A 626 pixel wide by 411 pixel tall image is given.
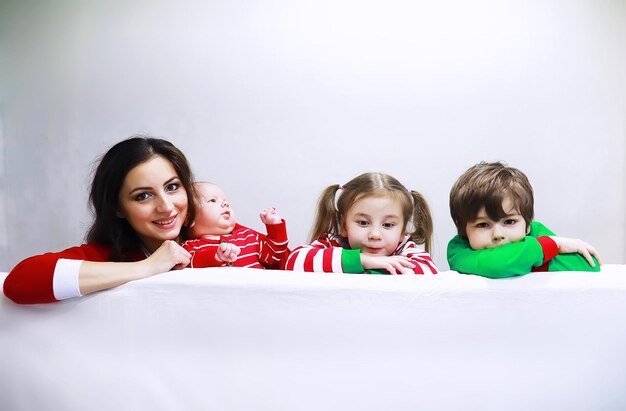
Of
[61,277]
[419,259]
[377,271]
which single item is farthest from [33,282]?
[419,259]

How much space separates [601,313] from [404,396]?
18.7 inches

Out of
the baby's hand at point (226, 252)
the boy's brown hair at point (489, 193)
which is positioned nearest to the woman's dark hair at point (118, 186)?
the baby's hand at point (226, 252)

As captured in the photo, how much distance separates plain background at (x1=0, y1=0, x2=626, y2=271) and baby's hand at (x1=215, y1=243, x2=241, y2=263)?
1.24 metres

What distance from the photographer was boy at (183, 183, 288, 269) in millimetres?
1596

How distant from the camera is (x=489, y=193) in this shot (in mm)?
1520

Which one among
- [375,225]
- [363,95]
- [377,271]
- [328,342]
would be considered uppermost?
[363,95]

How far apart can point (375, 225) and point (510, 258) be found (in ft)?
1.37

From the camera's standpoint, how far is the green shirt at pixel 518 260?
1.31 m

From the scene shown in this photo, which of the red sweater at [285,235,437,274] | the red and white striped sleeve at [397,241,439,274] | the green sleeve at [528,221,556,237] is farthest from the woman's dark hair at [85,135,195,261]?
the green sleeve at [528,221,556,237]

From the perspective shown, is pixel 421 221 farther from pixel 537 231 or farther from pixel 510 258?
pixel 510 258

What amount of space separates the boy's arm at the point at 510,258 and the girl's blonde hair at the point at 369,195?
0.98 feet

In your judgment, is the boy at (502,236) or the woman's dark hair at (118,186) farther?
the woman's dark hair at (118,186)

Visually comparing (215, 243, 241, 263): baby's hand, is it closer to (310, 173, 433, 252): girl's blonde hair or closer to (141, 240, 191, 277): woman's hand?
(141, 240, 191, 277): woman's hand

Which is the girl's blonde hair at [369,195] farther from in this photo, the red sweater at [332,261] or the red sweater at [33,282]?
the red sweater at [33,282]
